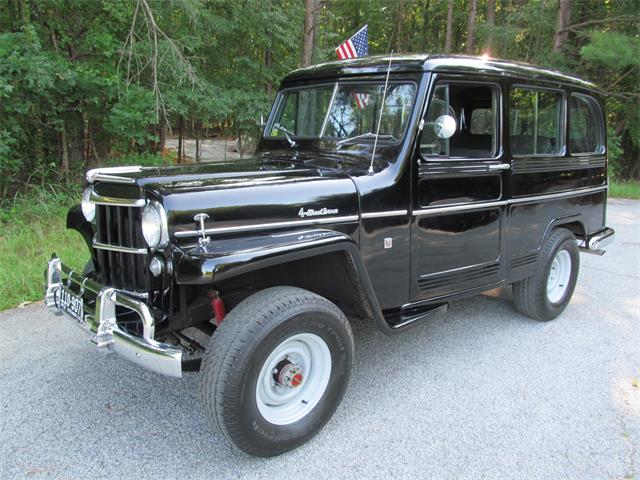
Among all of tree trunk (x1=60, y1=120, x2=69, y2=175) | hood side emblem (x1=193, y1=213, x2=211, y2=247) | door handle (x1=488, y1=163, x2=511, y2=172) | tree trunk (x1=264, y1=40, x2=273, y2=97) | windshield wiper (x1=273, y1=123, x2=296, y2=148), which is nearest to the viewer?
hood side emblem (x1=193, y1=213, x2=211, y2=247)

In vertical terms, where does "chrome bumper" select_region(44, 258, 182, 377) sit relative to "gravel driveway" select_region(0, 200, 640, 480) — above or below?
above

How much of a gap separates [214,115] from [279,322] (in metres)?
7.27

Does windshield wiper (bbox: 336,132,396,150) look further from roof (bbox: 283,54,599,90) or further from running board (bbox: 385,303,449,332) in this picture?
running board (bbox: 385,303,449,332)

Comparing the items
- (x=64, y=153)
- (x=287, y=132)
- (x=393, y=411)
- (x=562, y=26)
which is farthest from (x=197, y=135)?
(x=562, y=26)

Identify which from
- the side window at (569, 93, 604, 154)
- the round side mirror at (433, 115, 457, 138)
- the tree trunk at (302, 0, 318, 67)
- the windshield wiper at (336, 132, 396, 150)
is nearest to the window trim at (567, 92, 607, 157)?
the side window at (569, 93, 604, 154)

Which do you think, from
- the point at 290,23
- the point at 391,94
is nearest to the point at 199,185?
the point at 391,94

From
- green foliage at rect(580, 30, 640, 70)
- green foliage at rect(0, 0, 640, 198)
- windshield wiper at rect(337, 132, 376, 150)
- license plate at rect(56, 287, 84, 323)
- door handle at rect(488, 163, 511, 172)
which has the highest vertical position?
green foliage at rect(580, 30, 640, 70)

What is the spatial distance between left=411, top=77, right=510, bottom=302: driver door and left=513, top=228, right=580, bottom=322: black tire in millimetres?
568

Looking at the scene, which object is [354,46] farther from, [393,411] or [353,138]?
[393,411]

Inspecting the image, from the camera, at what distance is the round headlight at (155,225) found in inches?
97.0

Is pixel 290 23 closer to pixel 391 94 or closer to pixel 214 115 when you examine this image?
pixel 214 115

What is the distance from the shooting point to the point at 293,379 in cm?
264

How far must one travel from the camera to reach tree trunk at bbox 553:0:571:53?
565 inches

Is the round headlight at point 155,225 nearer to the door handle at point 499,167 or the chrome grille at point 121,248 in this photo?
the chrome grille at point 121,248
